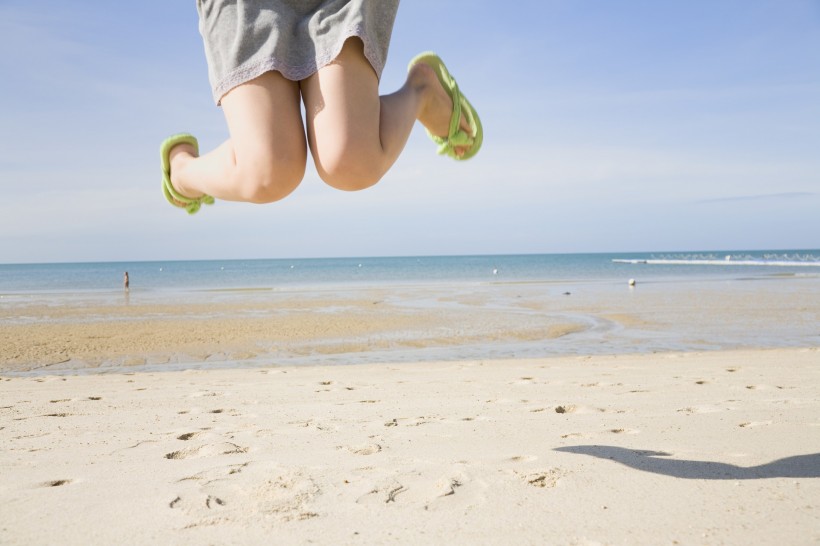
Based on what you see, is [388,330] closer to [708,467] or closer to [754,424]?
[754,424]

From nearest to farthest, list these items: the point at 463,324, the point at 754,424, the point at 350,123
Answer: the point at 350,123 < the point at 754,424 < the point at 463,324

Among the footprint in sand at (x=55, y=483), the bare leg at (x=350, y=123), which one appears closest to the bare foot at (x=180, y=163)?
the bare leg at (x=350, y=123)

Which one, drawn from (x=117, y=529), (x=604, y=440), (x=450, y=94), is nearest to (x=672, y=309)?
(x=604, y=440)

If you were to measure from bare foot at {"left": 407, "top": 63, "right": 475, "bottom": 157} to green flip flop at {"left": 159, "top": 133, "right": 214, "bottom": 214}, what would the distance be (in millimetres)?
1064

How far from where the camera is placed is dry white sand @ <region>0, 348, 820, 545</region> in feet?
7.14

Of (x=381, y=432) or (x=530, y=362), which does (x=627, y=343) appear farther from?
(x=381, y=432)

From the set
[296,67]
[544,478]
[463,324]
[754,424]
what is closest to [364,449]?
[544,478]

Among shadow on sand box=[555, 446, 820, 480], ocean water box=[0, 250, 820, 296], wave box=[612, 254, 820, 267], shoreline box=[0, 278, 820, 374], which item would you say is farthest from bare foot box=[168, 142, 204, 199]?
wave box=[612, 254, 820, 267]

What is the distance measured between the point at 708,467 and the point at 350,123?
2179 millimetres

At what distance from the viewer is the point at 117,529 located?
7.18 feet

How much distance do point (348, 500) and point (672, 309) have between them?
14.0 meters

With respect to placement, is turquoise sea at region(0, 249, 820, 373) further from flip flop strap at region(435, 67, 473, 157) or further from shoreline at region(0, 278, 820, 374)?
flip flop strap at region(435, 67, 473, 157)

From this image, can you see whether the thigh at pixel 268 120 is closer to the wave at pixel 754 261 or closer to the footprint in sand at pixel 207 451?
the footprint in sand at pixel 207 451

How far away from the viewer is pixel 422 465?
9.48 ft
